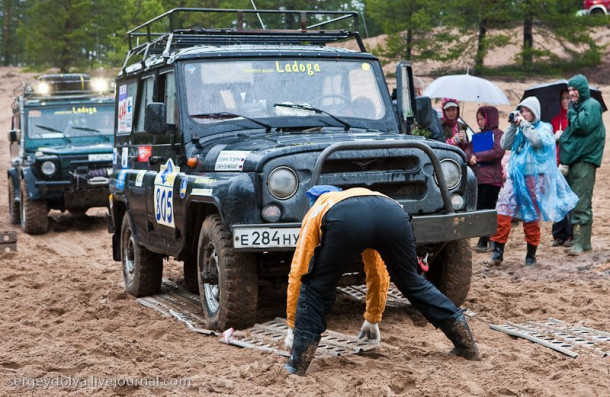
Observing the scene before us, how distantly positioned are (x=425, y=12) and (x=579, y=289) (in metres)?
27.2

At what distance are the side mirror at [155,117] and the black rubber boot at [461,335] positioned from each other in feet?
9.78

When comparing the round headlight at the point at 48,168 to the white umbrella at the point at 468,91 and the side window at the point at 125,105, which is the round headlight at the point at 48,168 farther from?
the white umbrella at the point at 468,91

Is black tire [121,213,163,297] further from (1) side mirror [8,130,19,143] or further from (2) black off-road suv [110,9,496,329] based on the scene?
(1) side mirror [8,130,19,143]

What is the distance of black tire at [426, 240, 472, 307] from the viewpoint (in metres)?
7.46

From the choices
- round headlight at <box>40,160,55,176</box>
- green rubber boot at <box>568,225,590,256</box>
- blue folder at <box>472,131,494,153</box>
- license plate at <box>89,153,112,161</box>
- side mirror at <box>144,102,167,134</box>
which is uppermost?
side mirror at <box>144,102,167,134</box>

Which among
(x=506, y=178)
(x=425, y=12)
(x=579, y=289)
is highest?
(x=425, y=12)

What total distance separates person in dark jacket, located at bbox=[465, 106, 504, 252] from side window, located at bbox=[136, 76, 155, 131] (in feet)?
12.4

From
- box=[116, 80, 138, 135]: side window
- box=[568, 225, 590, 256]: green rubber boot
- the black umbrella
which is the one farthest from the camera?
the black umbrella

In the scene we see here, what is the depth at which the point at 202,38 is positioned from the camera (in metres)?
8.59

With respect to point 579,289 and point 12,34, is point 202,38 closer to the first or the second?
point 579,289

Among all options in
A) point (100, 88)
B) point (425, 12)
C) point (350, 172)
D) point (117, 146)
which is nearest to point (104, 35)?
point (425, 12)

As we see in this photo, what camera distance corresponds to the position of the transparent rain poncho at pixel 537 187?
32.1ft

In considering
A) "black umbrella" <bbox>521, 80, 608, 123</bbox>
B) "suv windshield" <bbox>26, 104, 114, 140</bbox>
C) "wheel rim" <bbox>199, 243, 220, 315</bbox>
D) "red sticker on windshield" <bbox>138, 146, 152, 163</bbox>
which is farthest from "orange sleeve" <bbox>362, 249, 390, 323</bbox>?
"suv windshield" <bbox>26, 104, 114, 140</bbox>

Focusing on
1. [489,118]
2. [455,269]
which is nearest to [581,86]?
[489,118]
